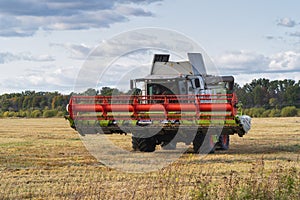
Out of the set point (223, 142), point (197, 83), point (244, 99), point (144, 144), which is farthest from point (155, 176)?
point (244, 99)

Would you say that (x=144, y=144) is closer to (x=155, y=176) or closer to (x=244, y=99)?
(x=155, y=176)

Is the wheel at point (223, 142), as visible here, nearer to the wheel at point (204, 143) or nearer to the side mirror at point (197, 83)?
the wheel at point (204, 143)

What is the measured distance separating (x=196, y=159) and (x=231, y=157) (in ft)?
4.18

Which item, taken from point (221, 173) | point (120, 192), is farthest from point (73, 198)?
point (221, 173)

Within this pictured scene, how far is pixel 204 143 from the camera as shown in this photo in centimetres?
1916

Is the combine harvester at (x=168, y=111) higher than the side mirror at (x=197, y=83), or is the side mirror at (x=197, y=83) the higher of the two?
the side mirror at (x=197, y=83)

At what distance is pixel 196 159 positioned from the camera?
17.6 meters

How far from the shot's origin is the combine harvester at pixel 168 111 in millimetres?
17953

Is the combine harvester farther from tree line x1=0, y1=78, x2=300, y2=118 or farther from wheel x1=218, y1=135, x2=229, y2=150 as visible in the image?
tree line x1=0, y1=78, x2=300, y2=118

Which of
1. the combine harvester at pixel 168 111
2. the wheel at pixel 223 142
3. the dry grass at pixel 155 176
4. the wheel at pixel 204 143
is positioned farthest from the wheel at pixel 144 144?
the wheel at pixel 223 142

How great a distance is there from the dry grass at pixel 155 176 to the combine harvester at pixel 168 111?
2.80ft

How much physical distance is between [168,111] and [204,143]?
1.76m

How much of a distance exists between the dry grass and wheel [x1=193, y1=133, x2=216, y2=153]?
0.37 meters

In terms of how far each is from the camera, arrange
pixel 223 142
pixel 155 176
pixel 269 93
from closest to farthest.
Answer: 1. pixel 155 176
2. pixel 223 142
3. pixel 269 93
